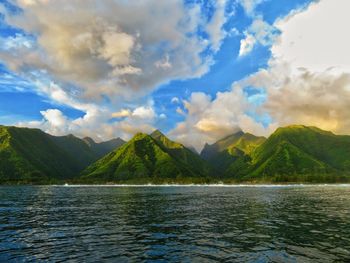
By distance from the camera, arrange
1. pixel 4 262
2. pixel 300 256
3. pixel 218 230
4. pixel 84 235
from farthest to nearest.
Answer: pixel 218 230
pixel 84 235
pixel 300 256
pixel 4 262

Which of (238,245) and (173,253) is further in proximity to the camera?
(238,245)

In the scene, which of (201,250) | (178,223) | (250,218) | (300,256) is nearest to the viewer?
(300,256)

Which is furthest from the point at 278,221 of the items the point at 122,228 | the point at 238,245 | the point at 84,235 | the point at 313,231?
the point at 84,235

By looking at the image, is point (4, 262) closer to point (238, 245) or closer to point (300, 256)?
point (238, 245)

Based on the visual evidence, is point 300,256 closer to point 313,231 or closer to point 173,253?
point 173,253

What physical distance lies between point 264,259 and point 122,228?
2621 cm

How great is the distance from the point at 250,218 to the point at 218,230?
1610 centimetres

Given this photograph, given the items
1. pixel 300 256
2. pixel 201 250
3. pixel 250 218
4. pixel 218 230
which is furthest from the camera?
pixel 250 218

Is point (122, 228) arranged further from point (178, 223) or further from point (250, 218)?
point (250, 218)

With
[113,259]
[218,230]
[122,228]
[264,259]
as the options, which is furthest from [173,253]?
[122,228]

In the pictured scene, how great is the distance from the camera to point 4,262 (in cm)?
→ 3075

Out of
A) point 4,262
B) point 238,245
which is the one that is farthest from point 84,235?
point 238,245

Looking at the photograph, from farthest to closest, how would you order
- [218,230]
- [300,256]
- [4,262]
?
[218,230], [300,256], [4,262]

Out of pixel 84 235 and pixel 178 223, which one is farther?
pixel 178 223
